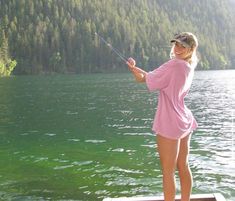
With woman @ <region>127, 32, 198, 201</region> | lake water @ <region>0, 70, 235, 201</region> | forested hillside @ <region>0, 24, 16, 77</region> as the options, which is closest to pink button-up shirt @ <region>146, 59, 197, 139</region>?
woman @ <region>127, 32, 198, 201</region>

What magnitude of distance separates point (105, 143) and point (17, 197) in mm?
9983

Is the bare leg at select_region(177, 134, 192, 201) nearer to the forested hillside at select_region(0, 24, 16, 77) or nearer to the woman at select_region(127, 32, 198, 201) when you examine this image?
the woman at select_region(127, 32, 198, 201)

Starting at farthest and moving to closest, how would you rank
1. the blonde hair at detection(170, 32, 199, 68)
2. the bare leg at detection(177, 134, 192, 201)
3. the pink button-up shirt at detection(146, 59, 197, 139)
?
the bare leg at detection(177, 134, 192, 201) < the blonde hair at detection(170, 32, 199, 68) < the pink button-up shirt at detection(146, 59, 197, 139)

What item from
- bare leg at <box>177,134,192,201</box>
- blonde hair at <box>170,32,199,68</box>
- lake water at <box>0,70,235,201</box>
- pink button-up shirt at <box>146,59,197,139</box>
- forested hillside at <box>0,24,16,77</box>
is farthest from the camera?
forested hillside at <box>0,24,16,77</box>

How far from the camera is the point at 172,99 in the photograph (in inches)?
316

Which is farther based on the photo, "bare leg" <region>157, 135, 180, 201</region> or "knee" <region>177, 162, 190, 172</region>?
"knee" <region>177, 162, 190, 172</region>

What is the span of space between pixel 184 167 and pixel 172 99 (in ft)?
4.80

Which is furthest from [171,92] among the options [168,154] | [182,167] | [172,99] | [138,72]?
[182,167]

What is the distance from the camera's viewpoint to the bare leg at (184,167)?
8391mm

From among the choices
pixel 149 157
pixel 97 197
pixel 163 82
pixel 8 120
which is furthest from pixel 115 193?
pixel 8 120

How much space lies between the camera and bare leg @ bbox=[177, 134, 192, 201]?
8.39 m

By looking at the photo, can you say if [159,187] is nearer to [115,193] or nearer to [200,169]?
[115,193]

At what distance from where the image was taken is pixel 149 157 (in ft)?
63.7

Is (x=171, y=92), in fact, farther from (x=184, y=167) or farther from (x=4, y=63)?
(x=4, y=63)
